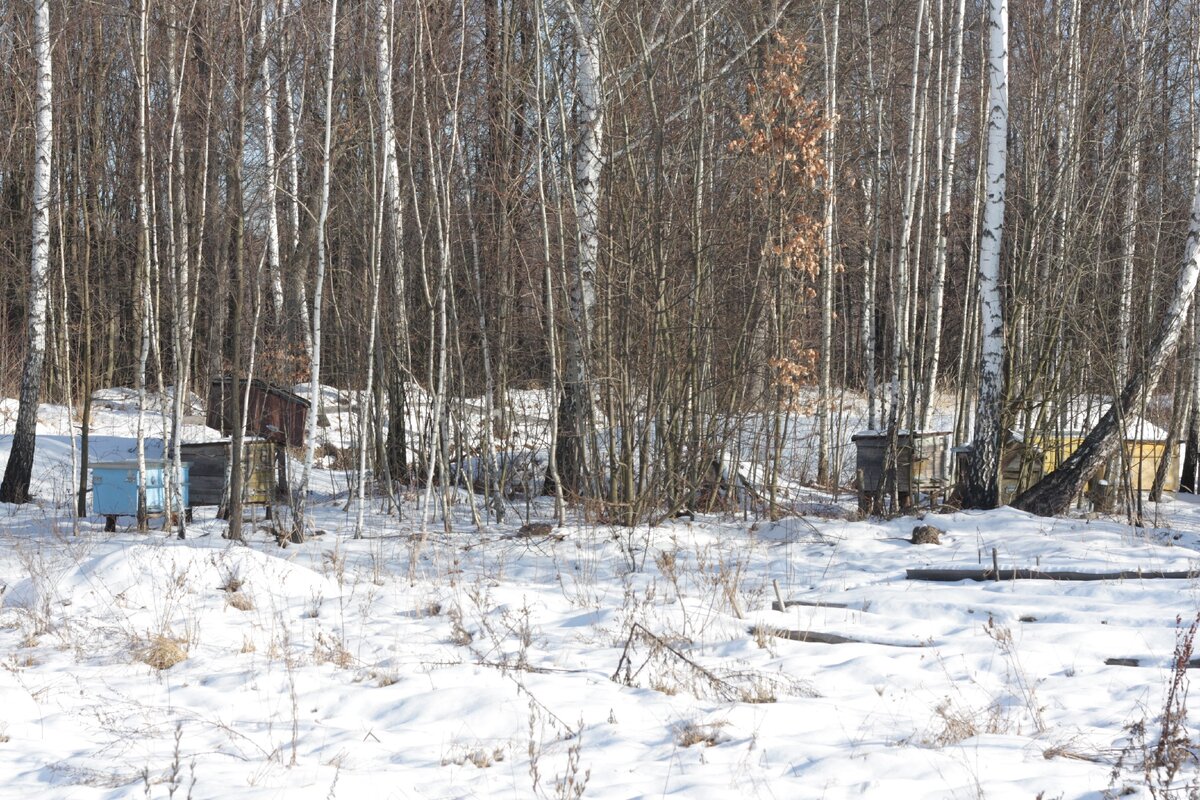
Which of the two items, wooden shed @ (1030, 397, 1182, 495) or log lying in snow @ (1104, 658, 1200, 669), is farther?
wooden shed @ (1030, 397, 1182, 495)

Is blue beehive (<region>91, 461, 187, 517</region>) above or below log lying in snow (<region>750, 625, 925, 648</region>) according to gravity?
above

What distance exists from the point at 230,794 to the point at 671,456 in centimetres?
703

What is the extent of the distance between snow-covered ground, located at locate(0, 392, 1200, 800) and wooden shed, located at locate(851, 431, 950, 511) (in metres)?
2.10

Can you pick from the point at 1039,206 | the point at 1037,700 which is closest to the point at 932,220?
the point at 1039,206

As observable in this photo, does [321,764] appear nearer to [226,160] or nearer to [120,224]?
[226,160]

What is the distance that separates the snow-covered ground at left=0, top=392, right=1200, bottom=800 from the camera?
4.27m

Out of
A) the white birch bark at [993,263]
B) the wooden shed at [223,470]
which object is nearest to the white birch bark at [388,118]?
the wooden shed at [223,470]

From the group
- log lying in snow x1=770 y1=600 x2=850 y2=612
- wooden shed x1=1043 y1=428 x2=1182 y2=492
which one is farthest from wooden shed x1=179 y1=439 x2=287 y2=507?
wooden shed x1=1043 y1=428 x2=1182 y2=492

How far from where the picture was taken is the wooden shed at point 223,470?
11.6 m

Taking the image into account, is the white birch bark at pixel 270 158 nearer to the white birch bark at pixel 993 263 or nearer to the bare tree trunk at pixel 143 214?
the bare tree trunk at pixel 143 214

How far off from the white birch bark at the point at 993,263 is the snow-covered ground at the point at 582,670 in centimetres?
197

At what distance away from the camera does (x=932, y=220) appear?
19578 millimetres

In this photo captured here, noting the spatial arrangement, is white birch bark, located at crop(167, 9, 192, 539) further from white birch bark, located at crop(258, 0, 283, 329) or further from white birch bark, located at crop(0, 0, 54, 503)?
white birch bark, located at crop(0, 0, 54, 503)

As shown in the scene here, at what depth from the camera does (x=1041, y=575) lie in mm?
8062
